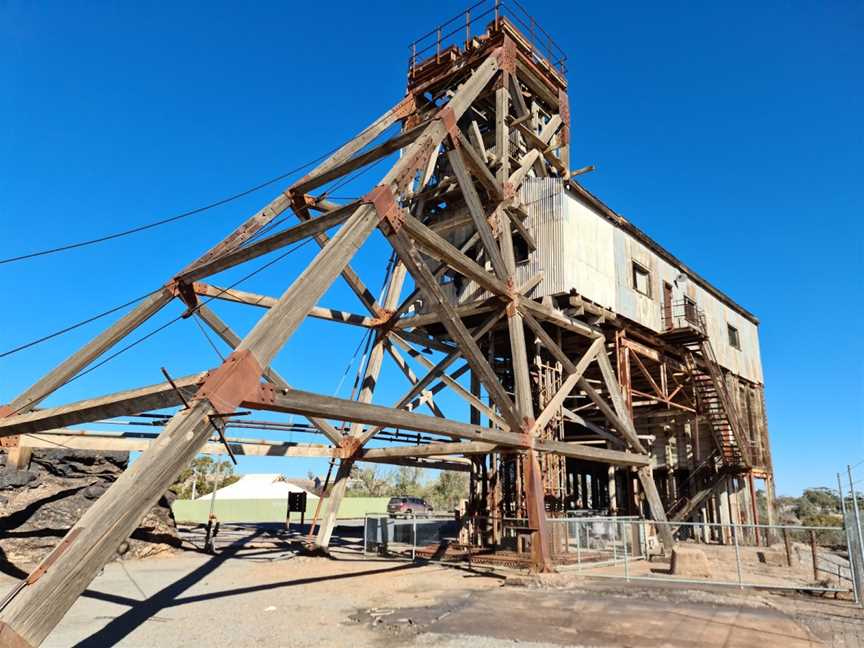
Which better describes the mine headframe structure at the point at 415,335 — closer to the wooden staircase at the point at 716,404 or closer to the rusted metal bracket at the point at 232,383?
the rusted metal bracket at the point at 232,383

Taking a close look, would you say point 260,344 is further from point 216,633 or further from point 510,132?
point 510,132

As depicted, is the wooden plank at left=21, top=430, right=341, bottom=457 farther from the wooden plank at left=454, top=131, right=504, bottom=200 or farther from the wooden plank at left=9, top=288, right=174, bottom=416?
the wooden plank at left=454, top=131, right=504, bottom=200

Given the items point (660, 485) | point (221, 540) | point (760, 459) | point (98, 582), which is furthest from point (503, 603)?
point (760, 459)

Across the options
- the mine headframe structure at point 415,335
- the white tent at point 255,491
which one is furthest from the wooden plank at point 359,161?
the white tent at point 255,491

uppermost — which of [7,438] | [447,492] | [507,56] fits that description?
[507,56]

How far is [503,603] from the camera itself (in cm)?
1046

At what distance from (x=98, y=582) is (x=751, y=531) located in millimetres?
27626

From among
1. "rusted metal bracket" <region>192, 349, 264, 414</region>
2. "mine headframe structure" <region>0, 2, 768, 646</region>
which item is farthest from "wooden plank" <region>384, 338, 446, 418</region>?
"rusted metal bracket" <region>192, 349, 264, 414</region>

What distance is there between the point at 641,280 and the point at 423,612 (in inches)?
687

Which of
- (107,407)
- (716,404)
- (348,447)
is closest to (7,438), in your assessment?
(107,407)

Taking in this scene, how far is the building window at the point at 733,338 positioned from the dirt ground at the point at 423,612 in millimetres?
21777

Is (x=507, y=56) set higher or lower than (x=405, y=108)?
higher

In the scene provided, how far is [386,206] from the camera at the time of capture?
9.98 m

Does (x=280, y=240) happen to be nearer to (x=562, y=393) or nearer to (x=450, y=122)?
(x=450, y=122)
